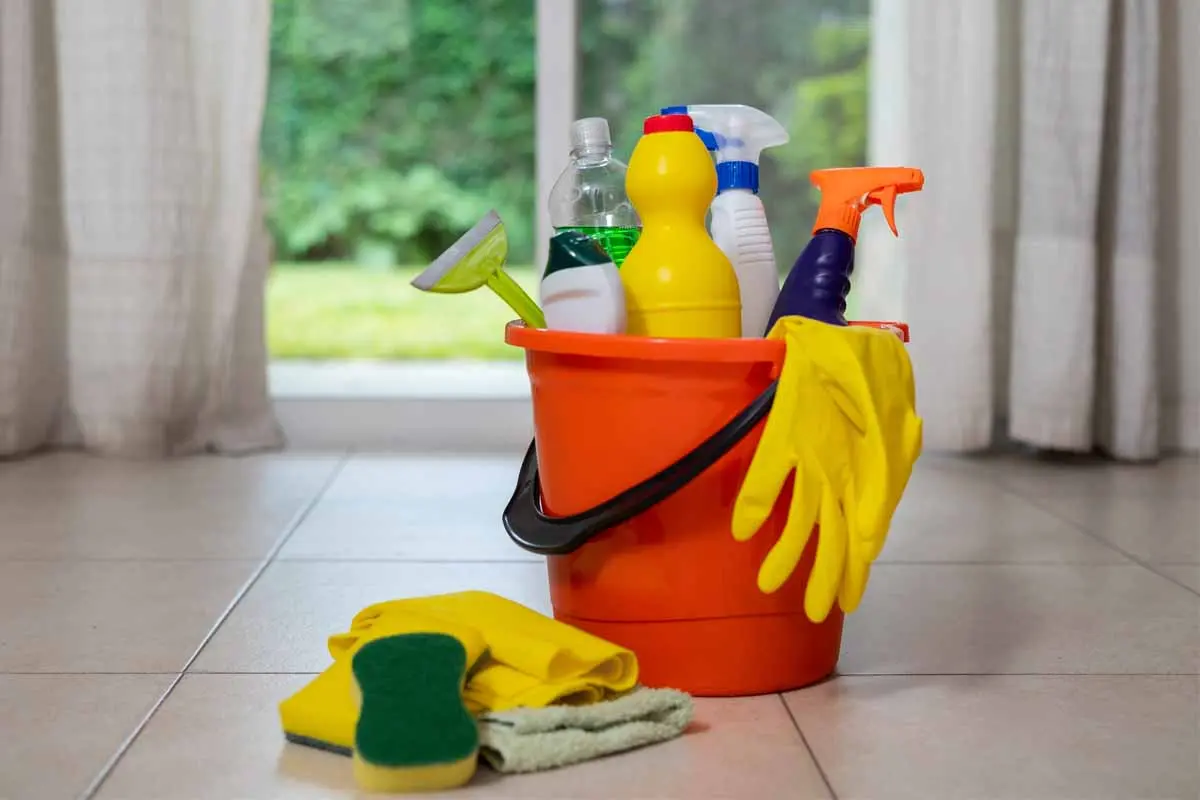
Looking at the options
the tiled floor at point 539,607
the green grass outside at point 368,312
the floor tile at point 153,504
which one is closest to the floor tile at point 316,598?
the tiled floor at point 539,607

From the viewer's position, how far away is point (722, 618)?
0.85 meters

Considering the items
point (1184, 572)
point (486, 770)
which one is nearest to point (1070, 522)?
point (1184, 572)

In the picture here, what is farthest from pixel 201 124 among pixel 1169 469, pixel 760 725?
pixel 1169 469

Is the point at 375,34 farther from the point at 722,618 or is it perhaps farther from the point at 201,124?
the point at 722,618

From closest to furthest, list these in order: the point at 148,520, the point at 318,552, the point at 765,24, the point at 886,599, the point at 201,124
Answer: the point at 886,599 < the point at 318,552 < the point at 148,520 < the point at 201,124 < the point at 765,24

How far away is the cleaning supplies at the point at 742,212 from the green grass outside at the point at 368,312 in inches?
103

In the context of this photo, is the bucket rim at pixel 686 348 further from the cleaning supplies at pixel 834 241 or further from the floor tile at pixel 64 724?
the floor tile at pixel 64 724

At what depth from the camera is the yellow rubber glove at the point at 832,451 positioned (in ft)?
2.54

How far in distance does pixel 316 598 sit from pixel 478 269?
38cm

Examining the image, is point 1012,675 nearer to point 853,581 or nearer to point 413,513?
point 853,581

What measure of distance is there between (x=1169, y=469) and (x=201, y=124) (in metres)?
1.33

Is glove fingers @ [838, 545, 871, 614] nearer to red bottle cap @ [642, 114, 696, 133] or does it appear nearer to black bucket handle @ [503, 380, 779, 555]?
black bucket handle @ [503, 380, 779, 555]

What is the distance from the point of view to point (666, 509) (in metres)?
0.83

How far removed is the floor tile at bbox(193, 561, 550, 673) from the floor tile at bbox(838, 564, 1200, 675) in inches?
11.0
